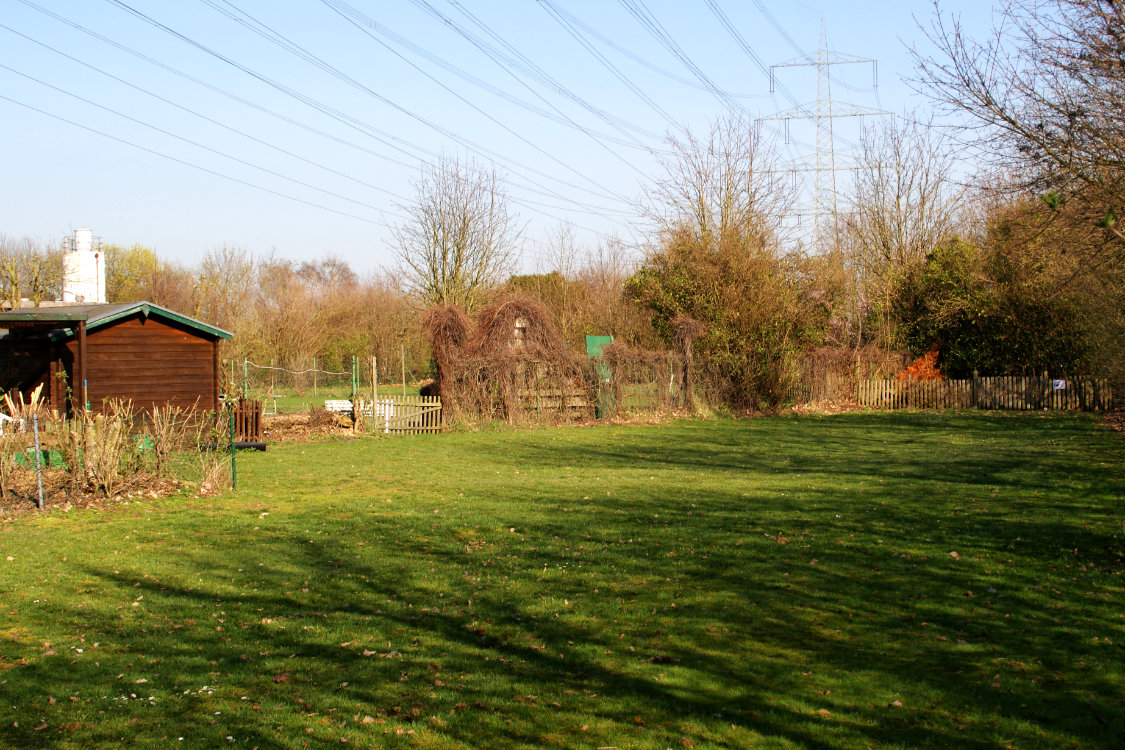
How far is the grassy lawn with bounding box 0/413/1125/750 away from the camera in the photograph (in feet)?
16.4

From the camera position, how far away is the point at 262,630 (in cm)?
686

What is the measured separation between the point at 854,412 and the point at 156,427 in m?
24.5

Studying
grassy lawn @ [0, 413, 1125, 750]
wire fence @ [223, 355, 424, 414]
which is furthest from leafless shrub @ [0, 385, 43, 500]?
wire fence @ [223, 355, 424, 414]

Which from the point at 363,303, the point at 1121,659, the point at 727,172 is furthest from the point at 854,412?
the point at 363,303

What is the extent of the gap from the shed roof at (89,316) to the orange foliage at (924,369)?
24.7 metres

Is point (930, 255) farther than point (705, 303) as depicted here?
Yes

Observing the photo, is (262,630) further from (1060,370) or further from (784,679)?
(1060,370)

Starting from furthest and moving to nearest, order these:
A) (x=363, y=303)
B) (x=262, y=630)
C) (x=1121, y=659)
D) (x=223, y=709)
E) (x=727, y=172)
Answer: (x=363, y=303) → (x=727, y=172) → (x=262, y=630) → (x=1121, y=659) → (x=223, y=709)

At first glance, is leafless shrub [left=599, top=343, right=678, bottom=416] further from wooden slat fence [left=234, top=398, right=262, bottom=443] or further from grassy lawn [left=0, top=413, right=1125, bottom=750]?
grassy lawn [left=0, top=413, right=1125, bottom=750]

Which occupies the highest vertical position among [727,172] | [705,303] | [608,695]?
[727,172]

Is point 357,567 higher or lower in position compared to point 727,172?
lower

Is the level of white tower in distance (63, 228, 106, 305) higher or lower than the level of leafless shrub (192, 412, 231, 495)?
higher

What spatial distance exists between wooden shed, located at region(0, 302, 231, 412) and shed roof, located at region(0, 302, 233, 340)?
0.02 m

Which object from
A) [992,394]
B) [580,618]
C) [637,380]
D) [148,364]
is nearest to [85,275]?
[148,364]
